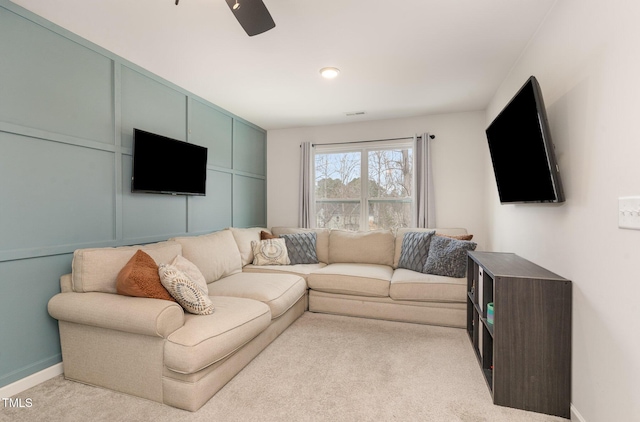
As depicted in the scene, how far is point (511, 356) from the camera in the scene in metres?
1.74

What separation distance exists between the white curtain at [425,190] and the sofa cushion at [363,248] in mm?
584

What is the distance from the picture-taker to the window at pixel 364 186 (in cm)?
430

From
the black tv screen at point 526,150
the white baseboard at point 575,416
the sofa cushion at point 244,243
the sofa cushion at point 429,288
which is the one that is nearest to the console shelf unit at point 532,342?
the white baseboard at point 575,416

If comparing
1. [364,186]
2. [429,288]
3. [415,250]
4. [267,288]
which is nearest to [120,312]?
[267,288]

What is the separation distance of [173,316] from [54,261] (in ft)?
3.62

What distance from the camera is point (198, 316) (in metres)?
1.95

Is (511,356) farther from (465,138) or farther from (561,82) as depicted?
(465,138)

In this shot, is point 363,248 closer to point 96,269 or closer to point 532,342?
point 532,342

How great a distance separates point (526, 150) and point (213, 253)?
276 cm

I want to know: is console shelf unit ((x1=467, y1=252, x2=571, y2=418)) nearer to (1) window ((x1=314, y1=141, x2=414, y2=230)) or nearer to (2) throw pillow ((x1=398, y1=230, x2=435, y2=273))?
(2) throw pillow ((x1=398, y1=230, x2=435, y2=273))

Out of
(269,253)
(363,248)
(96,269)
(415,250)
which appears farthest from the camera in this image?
(363,248)

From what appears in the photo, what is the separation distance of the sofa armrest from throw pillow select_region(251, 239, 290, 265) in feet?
5.67

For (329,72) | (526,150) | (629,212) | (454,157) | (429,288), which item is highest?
(329,72)

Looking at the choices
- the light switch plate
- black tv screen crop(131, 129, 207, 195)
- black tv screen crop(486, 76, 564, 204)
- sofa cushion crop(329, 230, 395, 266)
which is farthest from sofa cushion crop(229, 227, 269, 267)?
the light switch plate
